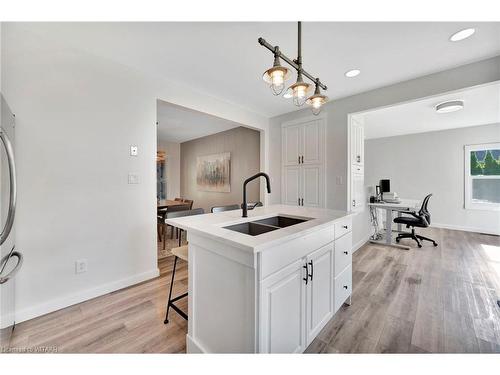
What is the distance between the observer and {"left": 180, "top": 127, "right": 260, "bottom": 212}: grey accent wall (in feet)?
14.4

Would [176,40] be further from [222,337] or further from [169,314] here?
[169,314]

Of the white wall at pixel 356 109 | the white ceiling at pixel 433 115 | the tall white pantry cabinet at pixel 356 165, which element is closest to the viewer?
the white wall at pixel 356 109

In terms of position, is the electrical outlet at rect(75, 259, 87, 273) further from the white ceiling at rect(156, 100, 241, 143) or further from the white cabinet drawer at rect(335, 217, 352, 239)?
the white ceiling at rect(156, 100, 241, 143)

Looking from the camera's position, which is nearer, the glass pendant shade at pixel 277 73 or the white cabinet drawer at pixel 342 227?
the glass pendant shade at pixel 277 73

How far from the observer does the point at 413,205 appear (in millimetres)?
3623

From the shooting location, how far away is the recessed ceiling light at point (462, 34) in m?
1.69

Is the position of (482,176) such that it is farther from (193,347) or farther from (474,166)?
(193,347)

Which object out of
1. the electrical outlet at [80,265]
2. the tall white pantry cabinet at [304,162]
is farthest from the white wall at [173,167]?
the electrical outlet at [80,265]

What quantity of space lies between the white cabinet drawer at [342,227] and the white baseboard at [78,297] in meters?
2.10

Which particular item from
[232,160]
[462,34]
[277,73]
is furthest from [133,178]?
[462,34]

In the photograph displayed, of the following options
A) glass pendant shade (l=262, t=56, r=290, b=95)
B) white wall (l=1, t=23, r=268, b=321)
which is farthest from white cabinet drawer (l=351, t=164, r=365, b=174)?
white wall (l=1, t=23, r=268, b=321)

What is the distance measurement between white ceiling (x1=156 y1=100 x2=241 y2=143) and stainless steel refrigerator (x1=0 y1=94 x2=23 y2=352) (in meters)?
2.26

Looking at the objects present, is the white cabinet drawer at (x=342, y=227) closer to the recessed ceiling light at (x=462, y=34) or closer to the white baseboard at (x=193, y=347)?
the white baseboard at (x=193, y=347)
